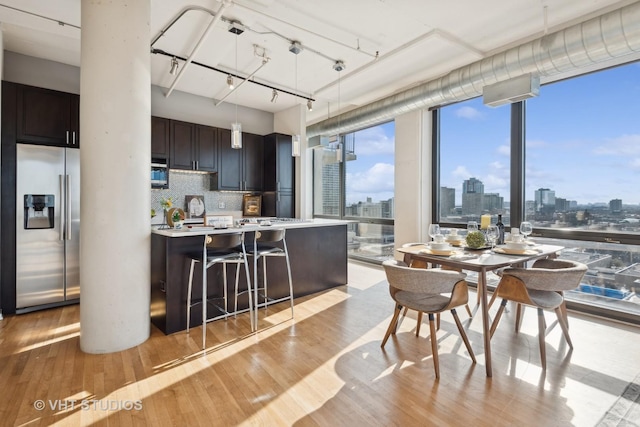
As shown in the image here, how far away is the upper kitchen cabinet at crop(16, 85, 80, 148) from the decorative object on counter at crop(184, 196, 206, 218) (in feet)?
6.19

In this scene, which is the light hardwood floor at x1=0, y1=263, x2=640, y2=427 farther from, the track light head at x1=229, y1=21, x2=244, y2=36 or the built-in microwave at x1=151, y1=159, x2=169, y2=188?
the track light head at x1=229, y1=21, x2=244, y2=36

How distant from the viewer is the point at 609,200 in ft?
11.5

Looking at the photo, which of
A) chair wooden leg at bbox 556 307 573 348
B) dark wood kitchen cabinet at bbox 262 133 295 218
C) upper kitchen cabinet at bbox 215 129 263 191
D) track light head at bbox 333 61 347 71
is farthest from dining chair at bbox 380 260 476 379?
upper kitchen cabinet at bbox 215 129 263 191

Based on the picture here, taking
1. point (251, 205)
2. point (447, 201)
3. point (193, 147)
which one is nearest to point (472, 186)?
point (447, 201)

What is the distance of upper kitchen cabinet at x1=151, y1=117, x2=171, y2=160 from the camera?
195 inches

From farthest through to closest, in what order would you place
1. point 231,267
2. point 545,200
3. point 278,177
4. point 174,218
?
point 278,177 < point 545,200 < point 231,267 < point 174,218

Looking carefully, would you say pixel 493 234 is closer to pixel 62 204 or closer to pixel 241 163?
pixel 241 163

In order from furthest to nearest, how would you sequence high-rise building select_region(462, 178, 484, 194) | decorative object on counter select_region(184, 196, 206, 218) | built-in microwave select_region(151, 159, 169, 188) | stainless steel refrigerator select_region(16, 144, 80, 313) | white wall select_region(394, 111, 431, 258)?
decorative object on counter select_region(184, 196, 206, 218) < white wall select_region(394, 111, 431, 258) < built-in microwave select_region(151, 159, 169, 188) < high-rise building select_region(462, 178, 484, 194) < stainless steel refrigerator select_region(16, 144, 80, 313)

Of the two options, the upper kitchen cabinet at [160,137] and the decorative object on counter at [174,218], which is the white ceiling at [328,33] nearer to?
the upper kitchen cabinet at [160,137]

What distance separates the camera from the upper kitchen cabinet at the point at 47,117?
369cm

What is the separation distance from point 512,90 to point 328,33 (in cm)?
207

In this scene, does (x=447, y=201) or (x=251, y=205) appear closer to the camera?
(x=447, y=201)

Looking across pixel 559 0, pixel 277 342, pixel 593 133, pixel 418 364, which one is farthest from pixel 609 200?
pixel 277 342

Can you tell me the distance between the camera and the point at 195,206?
5.65 m
